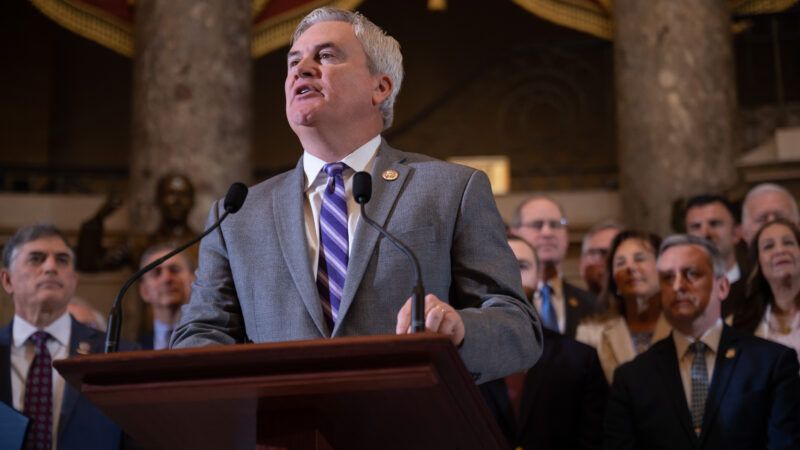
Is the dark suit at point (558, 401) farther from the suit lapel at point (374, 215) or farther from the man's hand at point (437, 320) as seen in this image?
the man's hand at point (437, 320)

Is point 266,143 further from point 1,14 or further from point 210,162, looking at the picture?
point 210,162

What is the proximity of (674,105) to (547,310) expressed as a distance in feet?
6.26

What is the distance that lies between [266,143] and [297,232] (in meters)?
7.57

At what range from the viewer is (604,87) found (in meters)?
7.66

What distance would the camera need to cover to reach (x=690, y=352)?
3428mm

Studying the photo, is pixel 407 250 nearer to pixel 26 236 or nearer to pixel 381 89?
pixel 381 89

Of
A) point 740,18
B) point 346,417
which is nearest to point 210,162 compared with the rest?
point 740,18

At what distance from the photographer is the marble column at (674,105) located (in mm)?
5562

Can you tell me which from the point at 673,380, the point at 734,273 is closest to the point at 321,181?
the point at 673,380

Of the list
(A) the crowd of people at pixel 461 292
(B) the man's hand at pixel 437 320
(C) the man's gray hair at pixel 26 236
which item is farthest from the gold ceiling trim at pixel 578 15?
(B) the man's hand at pixel 437 320

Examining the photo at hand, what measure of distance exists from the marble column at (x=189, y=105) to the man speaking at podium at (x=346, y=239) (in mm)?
3500

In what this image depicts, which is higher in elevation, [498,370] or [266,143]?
[266,143]

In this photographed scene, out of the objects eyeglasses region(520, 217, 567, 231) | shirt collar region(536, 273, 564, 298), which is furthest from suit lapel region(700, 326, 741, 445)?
eyeglasses region(520, 217, 567, 231)

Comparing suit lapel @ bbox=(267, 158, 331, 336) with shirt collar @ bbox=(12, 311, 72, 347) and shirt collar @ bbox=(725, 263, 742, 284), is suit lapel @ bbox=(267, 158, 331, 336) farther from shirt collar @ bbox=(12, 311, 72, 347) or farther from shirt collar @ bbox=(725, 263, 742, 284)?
shirt collar @ bbox=(725, 263, 742, 284)
